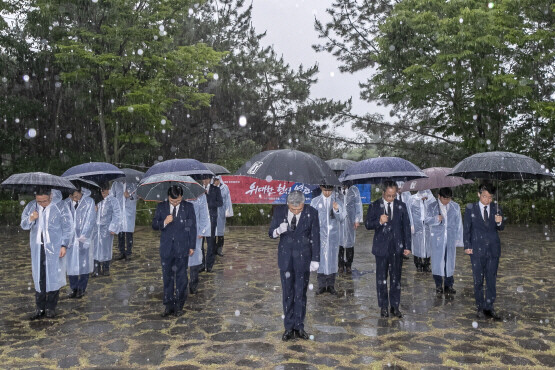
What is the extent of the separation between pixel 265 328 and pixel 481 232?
299cm

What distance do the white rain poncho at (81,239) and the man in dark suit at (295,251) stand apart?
3.42m

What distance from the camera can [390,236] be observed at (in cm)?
643

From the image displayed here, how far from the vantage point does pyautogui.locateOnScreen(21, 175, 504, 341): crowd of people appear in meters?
5.67

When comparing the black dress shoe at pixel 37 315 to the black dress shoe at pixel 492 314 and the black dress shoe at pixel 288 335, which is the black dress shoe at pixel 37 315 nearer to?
the black dress shoe at pixel 288 335

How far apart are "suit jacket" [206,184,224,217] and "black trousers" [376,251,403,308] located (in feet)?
15.1

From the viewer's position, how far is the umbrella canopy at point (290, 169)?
5.50 metres

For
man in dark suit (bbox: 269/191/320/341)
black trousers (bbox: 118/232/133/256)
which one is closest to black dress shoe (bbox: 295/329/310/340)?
man in dark suit (bbox: 269/191/320/341)

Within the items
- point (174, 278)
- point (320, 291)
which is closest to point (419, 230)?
point (320, 291)

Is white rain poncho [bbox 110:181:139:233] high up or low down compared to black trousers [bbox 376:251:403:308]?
up

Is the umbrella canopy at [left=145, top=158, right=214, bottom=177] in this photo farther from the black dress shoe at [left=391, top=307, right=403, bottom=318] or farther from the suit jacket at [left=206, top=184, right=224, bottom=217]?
the black dress shoe at [left=391, top=307, right=403, bottom=318]

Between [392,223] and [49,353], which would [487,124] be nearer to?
[392,223]

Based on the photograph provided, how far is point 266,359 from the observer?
16.7ft

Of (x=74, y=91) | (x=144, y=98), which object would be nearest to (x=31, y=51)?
(x=74, y=91)

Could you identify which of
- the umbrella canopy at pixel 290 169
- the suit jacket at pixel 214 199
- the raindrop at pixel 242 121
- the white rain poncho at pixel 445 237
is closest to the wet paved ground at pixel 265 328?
the white rain poncho at pixel 445 237
